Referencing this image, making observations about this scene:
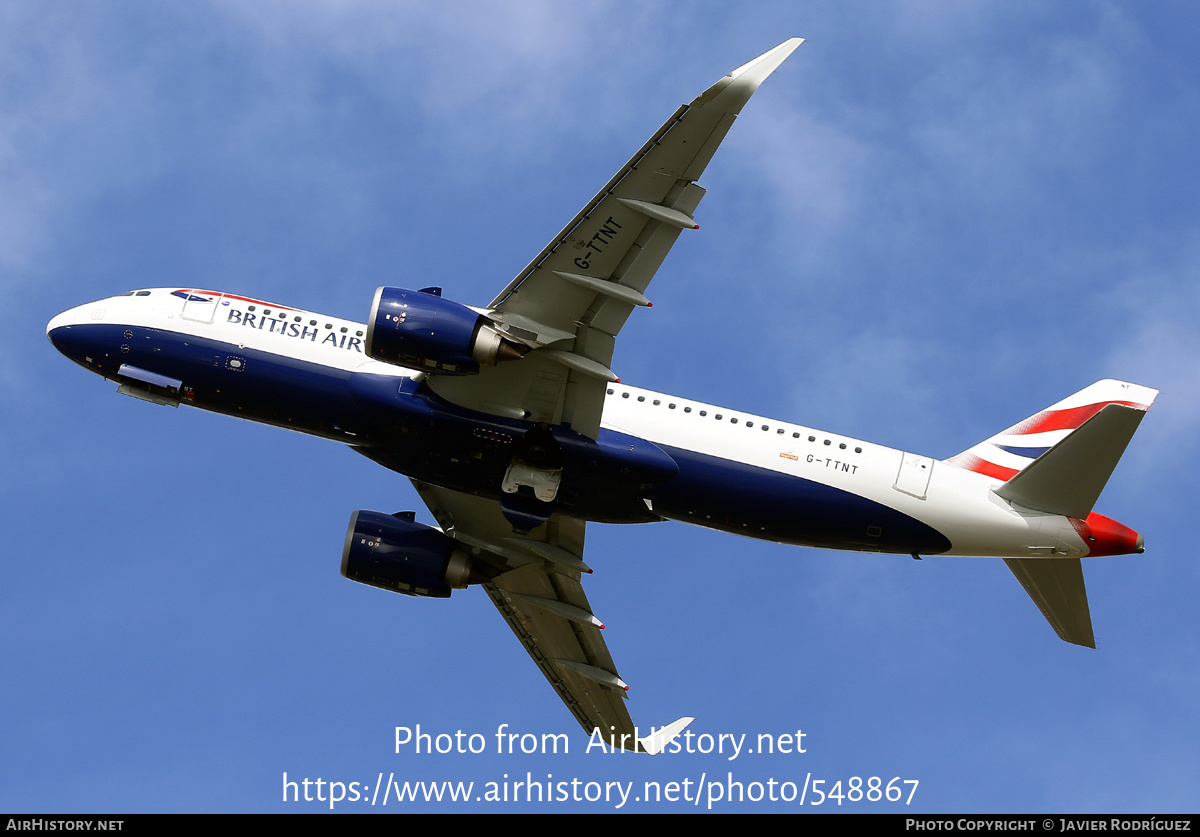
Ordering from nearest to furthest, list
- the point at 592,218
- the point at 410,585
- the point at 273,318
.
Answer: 1. the point at 592,218
2. the point at 273,318
3. the point at 410,585

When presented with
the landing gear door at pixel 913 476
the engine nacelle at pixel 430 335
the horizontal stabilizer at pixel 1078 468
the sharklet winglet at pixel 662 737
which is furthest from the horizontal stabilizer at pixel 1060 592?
the engine nacelle at pixel 430 335

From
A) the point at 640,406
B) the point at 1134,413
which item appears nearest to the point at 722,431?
the point at 640,406

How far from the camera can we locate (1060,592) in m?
34.2

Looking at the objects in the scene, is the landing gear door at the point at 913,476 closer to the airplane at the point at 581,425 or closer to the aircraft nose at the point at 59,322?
the airplane at the point at 581,425

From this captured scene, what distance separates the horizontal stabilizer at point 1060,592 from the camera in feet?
111

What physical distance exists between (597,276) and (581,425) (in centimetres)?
460

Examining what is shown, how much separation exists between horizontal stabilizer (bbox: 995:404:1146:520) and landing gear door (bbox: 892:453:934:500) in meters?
2.01

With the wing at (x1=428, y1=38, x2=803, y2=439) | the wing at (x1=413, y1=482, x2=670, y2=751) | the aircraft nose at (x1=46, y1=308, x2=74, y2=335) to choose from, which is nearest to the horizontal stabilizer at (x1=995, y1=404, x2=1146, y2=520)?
the wing at (x1=428, y1=38, x2=803, y2=439)

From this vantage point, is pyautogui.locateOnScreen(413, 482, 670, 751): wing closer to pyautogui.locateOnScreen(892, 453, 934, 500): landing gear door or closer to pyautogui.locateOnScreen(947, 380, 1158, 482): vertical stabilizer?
pyautogui.locateOnScreen(892, 453, 934, 500): landing gear door

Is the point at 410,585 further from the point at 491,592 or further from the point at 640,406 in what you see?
the point at 640,406

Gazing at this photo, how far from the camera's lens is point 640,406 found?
33.8 metres

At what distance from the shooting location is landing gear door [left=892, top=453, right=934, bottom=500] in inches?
1303

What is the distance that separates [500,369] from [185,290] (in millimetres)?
10612

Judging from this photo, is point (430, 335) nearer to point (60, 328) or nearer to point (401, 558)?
point (401, 558)
